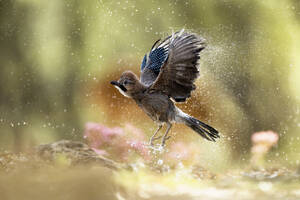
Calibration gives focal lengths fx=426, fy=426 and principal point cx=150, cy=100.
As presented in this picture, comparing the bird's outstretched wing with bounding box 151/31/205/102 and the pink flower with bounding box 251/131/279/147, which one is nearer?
the bird's outstretched wing with bounding box 151/31/205/102

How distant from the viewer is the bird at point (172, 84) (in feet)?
5.00

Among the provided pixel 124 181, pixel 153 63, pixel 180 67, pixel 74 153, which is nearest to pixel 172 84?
pixel 180 67

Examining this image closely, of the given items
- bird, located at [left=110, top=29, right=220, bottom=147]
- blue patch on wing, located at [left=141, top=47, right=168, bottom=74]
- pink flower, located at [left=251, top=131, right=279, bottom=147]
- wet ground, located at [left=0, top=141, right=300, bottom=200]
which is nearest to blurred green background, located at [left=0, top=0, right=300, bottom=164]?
pink flower, located at [left=251, top=131, right=279, bottom=147]

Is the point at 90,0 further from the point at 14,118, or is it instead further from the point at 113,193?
the point at 113,193

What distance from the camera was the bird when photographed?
60.0 inches

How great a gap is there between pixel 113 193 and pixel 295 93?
1.33 metres

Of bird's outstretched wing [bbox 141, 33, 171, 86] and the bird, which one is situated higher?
bird's outstretched wing [bbox 141, 33, 171, 86]

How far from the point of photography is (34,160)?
7.31 feet

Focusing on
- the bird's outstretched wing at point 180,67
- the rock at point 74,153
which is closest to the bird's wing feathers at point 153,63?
the bird's outstretched wing at point 180,67

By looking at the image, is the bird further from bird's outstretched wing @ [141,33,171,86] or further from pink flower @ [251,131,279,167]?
pink flower @ [251,131,279,167]

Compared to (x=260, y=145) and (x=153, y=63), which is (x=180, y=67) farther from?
(x=260, y=145)

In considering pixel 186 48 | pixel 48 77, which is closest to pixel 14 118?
pixel 48 77

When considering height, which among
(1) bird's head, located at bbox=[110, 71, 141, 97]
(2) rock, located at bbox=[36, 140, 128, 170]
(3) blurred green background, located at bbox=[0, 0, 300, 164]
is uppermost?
(3) blurred green background, located at bbox=[0, 0, 300, 164]

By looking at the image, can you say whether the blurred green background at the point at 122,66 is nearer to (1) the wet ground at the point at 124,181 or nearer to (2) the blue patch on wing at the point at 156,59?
(1) the wet ground at the point at 124,181
